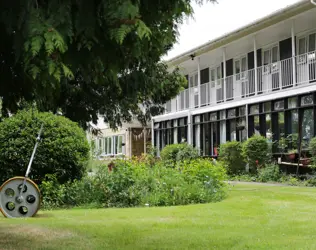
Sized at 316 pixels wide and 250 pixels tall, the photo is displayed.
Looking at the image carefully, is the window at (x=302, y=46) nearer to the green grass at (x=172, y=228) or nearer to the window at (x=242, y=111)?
the window at (x=242, y=111)

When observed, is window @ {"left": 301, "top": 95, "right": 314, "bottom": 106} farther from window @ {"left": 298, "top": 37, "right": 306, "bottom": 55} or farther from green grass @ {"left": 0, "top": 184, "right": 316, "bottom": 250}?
green grass @ {"left": 0, "top": 184, "right": 316, "bottom": 250}

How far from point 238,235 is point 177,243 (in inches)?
36.7

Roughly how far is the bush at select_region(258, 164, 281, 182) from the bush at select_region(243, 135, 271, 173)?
0.83 m

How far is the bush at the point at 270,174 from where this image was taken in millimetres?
19828

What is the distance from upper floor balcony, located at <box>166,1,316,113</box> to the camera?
20.8m

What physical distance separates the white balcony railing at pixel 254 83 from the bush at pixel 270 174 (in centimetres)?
334

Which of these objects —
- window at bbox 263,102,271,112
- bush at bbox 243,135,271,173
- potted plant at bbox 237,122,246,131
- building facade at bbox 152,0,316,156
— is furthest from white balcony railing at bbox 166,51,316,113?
bush at bbox 243,135,271,173

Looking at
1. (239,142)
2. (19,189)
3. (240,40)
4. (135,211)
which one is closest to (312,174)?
(239,142)

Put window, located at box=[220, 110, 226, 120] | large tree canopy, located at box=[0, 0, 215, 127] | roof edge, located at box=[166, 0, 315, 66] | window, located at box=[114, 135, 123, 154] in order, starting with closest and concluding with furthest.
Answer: large tree canopy, located at box=[0, 0, 215, 127] < roof edge, located at box=[166, 0, 315, 66] < window, located at box=[220, 110, 226, 120] < window, located at box=[114, 135, 123, 154]

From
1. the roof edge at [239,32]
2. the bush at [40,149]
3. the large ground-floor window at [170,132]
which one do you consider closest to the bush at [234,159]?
the roof edge at [239,32]

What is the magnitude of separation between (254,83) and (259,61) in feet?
5.21

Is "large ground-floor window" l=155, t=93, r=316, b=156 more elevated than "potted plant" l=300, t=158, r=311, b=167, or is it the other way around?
"large ground-floor window" l=155, t=93, r=316, b=156

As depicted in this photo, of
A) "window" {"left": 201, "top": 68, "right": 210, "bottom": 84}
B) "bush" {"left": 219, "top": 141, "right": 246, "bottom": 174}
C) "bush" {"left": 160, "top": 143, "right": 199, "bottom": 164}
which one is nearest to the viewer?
"bush" {"left": 219, "top": 141, "right": 246, "bottom": 174}

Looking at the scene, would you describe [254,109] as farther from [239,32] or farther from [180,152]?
[180,152]
